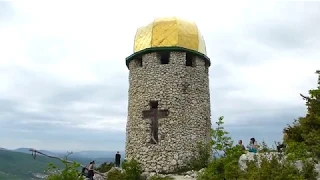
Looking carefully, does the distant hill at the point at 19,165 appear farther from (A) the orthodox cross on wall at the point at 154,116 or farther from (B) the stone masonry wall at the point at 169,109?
(A) the orthodox cross on wall at the point at 154,116

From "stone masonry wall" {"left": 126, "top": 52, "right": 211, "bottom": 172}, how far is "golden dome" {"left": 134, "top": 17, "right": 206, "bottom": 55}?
0.58 m

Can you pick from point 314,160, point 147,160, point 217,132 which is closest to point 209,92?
point 147,160

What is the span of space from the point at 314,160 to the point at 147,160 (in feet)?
30.0

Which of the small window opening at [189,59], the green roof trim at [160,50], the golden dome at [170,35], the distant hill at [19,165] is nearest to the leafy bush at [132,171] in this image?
the green roof trim at [160,50]

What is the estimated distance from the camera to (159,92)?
2069 centimetres

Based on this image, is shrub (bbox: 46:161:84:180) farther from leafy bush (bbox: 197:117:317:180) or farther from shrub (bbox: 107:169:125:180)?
leafy bush (bbox: 197:117:317:180)

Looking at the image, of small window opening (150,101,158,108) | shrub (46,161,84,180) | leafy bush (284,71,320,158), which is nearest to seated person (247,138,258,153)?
leafy bush (284,71,320,158)

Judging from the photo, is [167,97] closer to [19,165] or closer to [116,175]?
[116,175]

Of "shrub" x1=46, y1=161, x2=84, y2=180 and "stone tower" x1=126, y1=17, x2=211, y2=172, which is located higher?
"stone tower" x1=126, y1=17, x2=211, y2=172

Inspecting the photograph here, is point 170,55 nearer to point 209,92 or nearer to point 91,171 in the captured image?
point 209,92

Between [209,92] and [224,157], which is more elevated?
[209,92]

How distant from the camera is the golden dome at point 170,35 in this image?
21328 millimetres

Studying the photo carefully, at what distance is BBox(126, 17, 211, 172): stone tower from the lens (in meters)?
20.2

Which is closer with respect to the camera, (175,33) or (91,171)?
(91,171)
